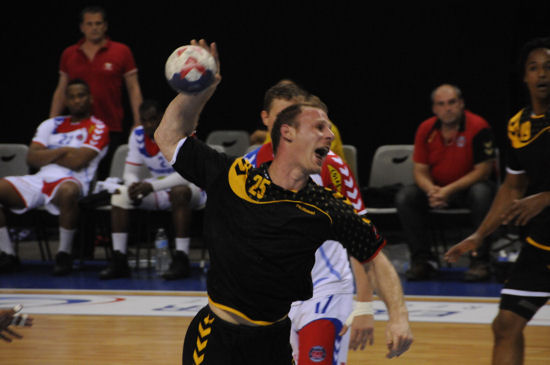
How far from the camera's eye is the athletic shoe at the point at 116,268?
7543 millimetres

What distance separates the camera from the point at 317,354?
338 cm

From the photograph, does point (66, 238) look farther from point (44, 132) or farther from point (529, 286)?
point (529, 286)

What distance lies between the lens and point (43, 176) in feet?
25.6

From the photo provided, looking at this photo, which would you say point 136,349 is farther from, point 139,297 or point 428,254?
point 428,254

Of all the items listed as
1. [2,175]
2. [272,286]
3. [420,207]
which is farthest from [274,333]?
[2,175]

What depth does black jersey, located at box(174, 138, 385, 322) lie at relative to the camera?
2783 millimetres

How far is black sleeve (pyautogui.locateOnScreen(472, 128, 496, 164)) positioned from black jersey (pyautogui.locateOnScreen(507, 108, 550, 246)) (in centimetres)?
351

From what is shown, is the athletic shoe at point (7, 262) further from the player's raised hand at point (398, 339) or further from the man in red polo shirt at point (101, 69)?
the player's raised hand at point (398, 339)

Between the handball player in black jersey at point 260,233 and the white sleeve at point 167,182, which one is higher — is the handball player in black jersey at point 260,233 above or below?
above

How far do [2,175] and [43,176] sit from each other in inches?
41.3

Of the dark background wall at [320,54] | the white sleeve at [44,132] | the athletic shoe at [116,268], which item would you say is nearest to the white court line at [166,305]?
the athletic shoe at [116,268]

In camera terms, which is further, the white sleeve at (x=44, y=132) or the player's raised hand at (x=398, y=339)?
the white sleeve at (x=44, y=132)

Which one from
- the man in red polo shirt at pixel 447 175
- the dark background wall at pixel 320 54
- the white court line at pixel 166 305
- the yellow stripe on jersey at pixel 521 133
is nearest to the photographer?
the yellow stripe on jersey at pixel 521 133

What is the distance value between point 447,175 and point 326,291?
4197 millimetres
